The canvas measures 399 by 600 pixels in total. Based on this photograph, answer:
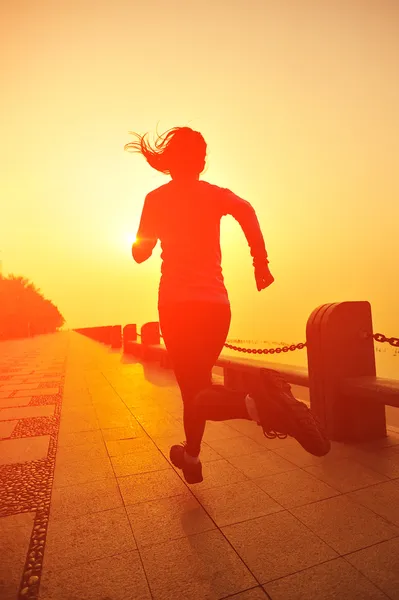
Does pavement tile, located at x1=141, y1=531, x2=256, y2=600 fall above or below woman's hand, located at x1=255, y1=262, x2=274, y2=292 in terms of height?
below

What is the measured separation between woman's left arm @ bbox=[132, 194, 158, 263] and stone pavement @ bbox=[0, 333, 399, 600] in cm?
161

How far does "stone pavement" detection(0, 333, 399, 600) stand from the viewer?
1.74 m

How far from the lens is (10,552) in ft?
6.71

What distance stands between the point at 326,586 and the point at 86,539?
122cm

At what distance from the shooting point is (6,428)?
4863 millimetres

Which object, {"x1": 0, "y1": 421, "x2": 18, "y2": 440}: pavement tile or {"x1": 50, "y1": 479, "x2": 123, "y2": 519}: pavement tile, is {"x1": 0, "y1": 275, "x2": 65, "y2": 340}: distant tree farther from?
{"x1": 50, "y1": 479, "x2": 123, "y2": 519}: pavement tile

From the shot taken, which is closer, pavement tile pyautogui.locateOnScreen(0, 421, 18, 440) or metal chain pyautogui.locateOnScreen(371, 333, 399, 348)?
metal chain pyautogui.locateOnScreen(371, 333, 399, 348)

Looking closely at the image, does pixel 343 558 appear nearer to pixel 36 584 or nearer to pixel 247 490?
pixel 247 490

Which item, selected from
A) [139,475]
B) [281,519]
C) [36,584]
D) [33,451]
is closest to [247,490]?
[281,519]

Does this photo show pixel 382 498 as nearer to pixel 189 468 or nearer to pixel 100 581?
pixel 189 468

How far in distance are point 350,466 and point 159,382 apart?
5.71 metres

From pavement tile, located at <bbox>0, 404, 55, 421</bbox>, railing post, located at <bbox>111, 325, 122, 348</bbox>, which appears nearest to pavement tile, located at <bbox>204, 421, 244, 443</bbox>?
pavement tile, located at <bbox>0, 404, 55, 421</bbox>

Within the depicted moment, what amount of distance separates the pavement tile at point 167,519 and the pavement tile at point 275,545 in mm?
195

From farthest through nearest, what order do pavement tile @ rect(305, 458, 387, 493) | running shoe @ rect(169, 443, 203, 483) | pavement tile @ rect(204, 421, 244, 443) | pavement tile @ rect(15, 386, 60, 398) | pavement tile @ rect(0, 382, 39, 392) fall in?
pavement tile @ rect(0, 382, 39, 392) → pavement tile @ rect(15, 386, 60, 398) → pavement tile @ rect(204, 421, 244, 443) → pavement tile @ rect(305, 458, 387, 493) → running shoe @ rect(169, 443, 203, 483)
